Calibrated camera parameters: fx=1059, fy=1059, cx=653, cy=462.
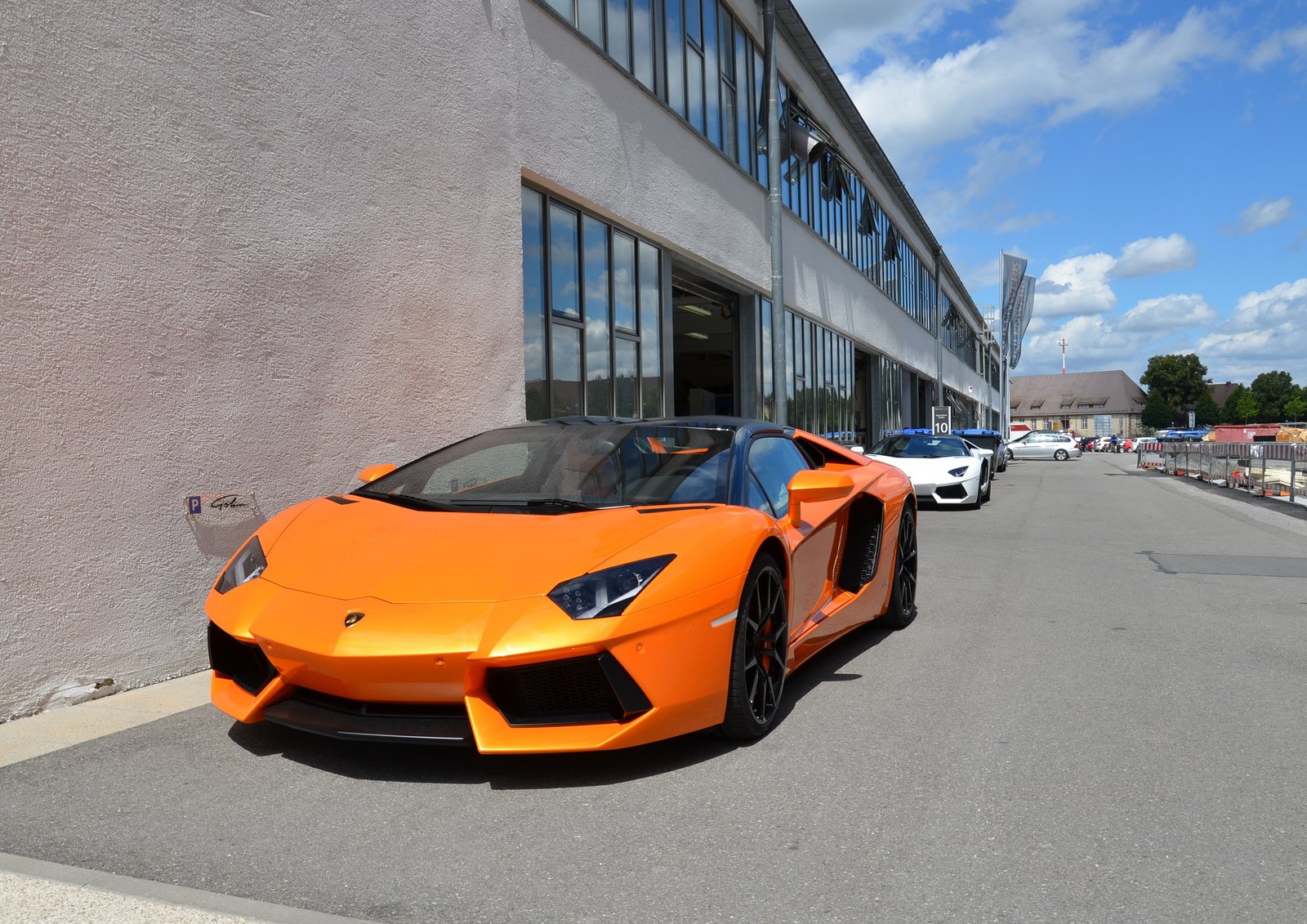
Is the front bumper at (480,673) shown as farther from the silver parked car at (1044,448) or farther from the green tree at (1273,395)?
the green tree at (1273,395)

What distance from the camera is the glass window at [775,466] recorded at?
452cm

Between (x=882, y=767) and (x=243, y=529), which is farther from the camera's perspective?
(x=243, y=529)

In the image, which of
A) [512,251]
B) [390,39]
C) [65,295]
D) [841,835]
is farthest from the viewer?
[512,251]

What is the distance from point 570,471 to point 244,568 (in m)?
1.26

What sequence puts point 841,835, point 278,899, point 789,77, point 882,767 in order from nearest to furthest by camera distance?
point 278,899 < point 841,835 < point 882,767 < point 789,77

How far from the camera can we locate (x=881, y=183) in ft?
96.0

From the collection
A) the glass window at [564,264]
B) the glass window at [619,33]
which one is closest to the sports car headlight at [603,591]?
the glass window at [564,264]

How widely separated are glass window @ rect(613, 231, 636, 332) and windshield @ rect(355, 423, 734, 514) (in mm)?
6820

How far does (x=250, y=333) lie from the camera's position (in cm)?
566

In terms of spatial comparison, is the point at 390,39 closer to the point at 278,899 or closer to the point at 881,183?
the point at 278,899

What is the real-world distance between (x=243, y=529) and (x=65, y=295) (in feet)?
5.00

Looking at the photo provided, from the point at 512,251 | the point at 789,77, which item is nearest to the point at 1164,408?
the point at 789,77

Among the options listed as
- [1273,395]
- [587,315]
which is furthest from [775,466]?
[1273,395]

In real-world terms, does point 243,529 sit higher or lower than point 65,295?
lower
